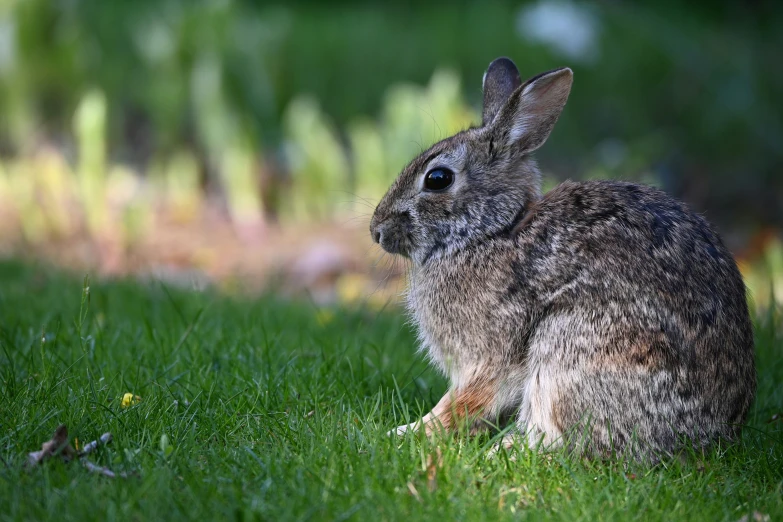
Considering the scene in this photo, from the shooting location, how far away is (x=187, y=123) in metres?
8.77

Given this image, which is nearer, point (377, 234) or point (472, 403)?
point (472, 403)

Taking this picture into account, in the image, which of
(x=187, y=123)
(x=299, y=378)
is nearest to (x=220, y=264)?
(x=187, y=123)

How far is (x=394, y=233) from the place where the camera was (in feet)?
13.0

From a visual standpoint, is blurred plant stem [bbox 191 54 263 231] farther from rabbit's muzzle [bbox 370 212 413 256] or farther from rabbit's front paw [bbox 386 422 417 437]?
rabbit's front paw [bbox 386 422 417 437]

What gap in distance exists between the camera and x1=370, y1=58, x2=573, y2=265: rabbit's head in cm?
382

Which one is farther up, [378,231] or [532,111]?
[532,111]

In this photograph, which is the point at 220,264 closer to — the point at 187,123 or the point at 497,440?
the point at 187,123

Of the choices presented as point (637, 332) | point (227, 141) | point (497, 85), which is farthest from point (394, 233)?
point (227, 141)

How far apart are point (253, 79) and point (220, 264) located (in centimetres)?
186

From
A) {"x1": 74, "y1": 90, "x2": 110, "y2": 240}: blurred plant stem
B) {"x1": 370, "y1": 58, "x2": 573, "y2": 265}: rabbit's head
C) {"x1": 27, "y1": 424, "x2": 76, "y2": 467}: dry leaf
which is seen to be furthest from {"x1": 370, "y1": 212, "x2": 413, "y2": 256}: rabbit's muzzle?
{"x1": 74, "y1": 90, "x2": 110, "y2": 240}: blurred plant stem

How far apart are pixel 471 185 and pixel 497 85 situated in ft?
2.15

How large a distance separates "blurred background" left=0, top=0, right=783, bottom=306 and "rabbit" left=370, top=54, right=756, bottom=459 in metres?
2.53

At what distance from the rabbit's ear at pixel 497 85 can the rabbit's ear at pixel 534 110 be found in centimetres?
25

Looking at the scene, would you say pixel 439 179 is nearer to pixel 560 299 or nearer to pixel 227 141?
pixel 560 299
